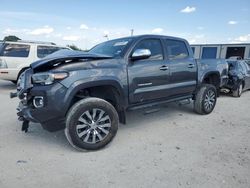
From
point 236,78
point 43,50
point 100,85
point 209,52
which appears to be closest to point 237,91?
point 236,78

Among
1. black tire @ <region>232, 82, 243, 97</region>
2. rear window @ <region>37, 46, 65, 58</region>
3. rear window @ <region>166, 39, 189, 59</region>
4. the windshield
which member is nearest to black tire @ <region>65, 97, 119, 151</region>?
the windshield

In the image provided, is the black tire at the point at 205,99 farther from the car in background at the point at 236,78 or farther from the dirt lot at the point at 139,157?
the car in background at the point at 236,78

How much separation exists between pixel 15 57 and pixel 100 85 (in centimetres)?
641

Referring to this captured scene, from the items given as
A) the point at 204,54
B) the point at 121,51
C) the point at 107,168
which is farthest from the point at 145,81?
the point at 204,54

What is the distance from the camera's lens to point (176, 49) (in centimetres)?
515

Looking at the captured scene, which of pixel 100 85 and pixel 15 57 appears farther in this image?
pixel 15 57

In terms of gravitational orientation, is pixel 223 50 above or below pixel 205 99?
above

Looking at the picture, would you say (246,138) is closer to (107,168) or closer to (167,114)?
(167,114)

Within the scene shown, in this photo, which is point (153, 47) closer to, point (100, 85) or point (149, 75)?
point (149, 75)

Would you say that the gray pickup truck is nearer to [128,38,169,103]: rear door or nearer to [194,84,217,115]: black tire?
[128,38,169,103]: rear door

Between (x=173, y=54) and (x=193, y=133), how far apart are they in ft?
5.71

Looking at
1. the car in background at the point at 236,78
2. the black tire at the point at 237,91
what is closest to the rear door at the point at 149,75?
the car in background at the point at 236,78

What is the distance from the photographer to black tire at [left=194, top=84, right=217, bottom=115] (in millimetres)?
5661

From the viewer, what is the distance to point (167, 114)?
5891 mm
